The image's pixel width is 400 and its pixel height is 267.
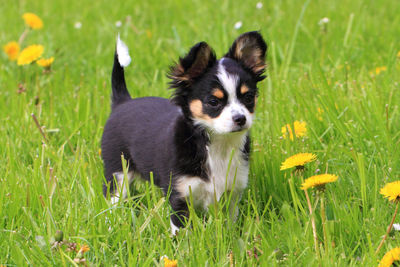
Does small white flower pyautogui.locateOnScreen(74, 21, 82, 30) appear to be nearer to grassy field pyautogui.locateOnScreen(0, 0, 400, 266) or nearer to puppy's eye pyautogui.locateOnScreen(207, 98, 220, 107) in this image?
grassy field pyautogui.locateOnScreen(0, 0, 400, 266)

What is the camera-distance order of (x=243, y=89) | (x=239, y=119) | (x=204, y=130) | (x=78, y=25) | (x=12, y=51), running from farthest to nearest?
(x=78, y=25), (x=12, y=51), (x=204, y=130), (x=243, y=89), (x=239, y=119)

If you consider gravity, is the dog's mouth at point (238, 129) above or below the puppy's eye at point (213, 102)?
below

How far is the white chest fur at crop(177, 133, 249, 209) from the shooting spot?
9.74 feet

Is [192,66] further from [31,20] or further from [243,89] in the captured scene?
[31,20]

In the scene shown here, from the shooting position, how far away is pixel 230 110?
9.14 ft

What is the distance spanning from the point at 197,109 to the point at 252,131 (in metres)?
1.20

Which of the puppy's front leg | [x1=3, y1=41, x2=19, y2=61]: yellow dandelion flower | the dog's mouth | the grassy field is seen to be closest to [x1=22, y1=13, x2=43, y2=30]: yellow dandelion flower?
[x1=3, y1=41, x2=19, y2=61]: yellow dandelion flower

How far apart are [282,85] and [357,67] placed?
942 mm

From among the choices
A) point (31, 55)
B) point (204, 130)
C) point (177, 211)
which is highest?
point (31, 55)

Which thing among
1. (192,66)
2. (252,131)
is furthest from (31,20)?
(192,66)

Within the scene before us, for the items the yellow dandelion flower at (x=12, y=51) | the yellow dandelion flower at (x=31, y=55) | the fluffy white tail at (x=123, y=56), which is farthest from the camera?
the yellow dandelion flower at (x=12, y=51)

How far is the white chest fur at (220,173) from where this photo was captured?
117 inches

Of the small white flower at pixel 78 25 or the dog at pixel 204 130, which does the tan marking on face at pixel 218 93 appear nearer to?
the dog at pixel 204 130

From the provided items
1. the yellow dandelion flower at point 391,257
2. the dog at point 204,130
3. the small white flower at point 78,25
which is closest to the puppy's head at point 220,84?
the dog at point 204,130
